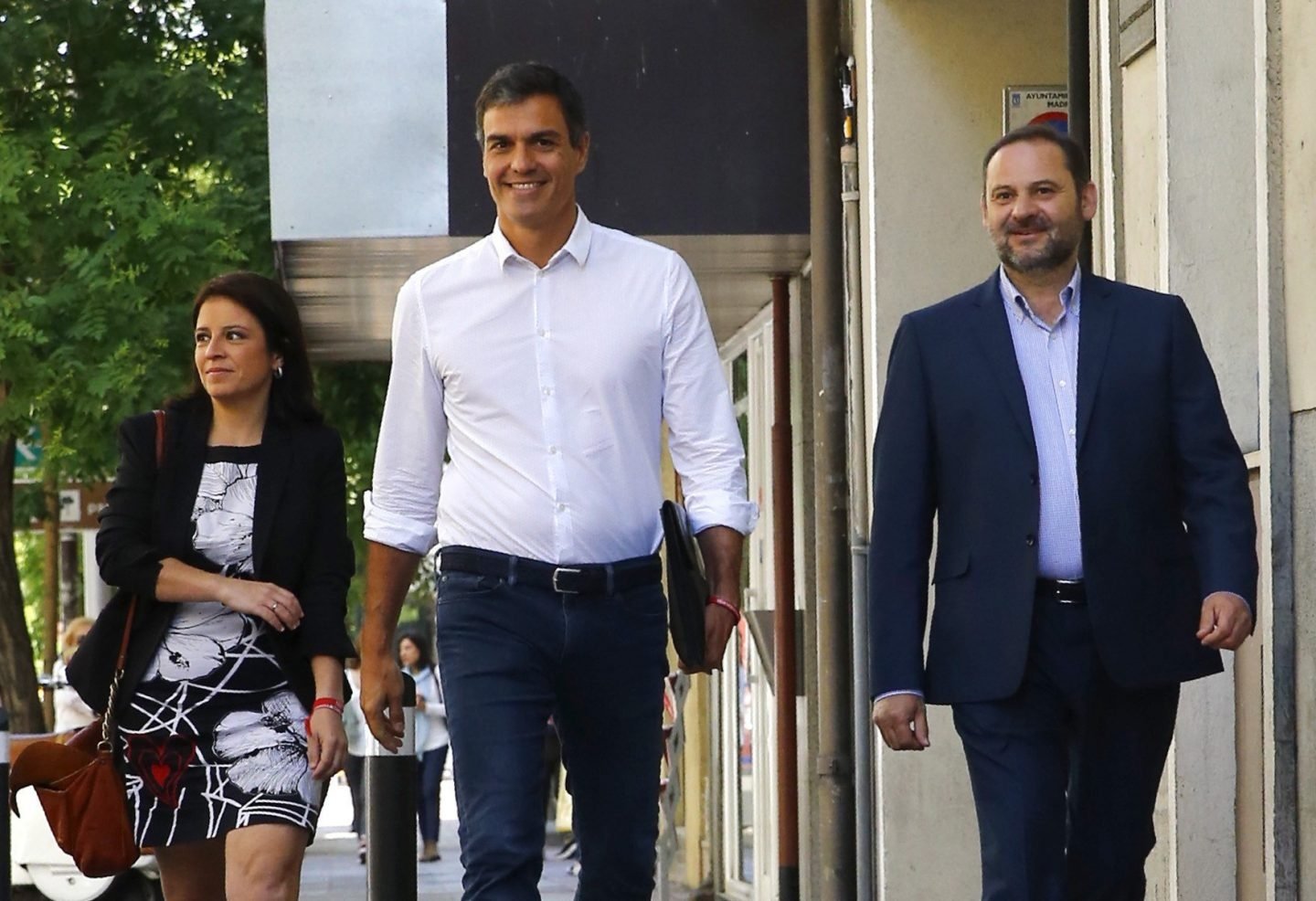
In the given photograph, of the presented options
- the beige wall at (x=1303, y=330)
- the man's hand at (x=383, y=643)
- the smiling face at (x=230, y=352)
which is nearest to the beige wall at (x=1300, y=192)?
the beige wall at (x=1303, y=330)

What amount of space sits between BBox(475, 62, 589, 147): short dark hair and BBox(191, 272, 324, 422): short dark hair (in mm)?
807

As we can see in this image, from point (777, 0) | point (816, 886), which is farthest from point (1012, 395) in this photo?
point (816, 886)

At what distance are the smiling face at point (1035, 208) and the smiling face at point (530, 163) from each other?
35.3 inches

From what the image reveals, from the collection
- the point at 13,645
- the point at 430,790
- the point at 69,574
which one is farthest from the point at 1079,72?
the point at 69,574

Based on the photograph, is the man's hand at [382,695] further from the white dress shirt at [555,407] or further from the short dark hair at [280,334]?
the short dark hair at [280,334]

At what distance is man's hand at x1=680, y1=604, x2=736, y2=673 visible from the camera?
197 inches

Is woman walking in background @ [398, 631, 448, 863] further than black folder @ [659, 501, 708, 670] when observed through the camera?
Yes

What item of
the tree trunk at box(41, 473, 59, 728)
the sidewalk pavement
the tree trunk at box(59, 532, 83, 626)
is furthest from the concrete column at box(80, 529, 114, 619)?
the sidewalk pavement

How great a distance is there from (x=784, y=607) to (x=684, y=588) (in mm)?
7112

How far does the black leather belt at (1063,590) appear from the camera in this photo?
4.96 metres

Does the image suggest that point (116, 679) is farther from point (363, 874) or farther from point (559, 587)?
point (363, 874)

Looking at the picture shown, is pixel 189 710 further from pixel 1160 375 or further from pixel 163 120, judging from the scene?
pixel 163 120

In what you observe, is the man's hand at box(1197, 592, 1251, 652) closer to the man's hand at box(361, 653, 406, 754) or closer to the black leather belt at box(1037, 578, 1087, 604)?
the black leather belt at box(1037, 578, 1087, 604)

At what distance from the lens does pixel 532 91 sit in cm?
512
